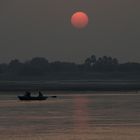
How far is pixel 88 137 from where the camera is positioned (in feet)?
172

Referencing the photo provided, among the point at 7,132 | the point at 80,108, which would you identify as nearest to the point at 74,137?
the point at 7,132

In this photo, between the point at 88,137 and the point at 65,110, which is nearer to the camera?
the point at 88,137

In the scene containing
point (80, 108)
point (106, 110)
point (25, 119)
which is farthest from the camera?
point (80, 108)

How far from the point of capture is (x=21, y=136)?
5294cm

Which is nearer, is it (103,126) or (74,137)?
(74,137)

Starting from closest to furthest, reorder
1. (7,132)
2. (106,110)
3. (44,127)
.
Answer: (7,132) < (44,127) < (106,110)

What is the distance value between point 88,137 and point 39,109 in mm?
29411

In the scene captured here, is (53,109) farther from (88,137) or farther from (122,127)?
(88,137)

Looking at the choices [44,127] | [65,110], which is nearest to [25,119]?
[44,127]

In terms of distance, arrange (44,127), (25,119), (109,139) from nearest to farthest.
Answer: (109,139), (44,127), (25,119)

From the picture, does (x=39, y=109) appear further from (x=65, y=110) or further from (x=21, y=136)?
(x=21, y=136)

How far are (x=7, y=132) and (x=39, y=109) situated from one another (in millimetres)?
26031

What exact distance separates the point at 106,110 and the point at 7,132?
24.1m

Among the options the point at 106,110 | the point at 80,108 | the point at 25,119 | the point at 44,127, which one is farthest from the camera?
the point at 80,108
